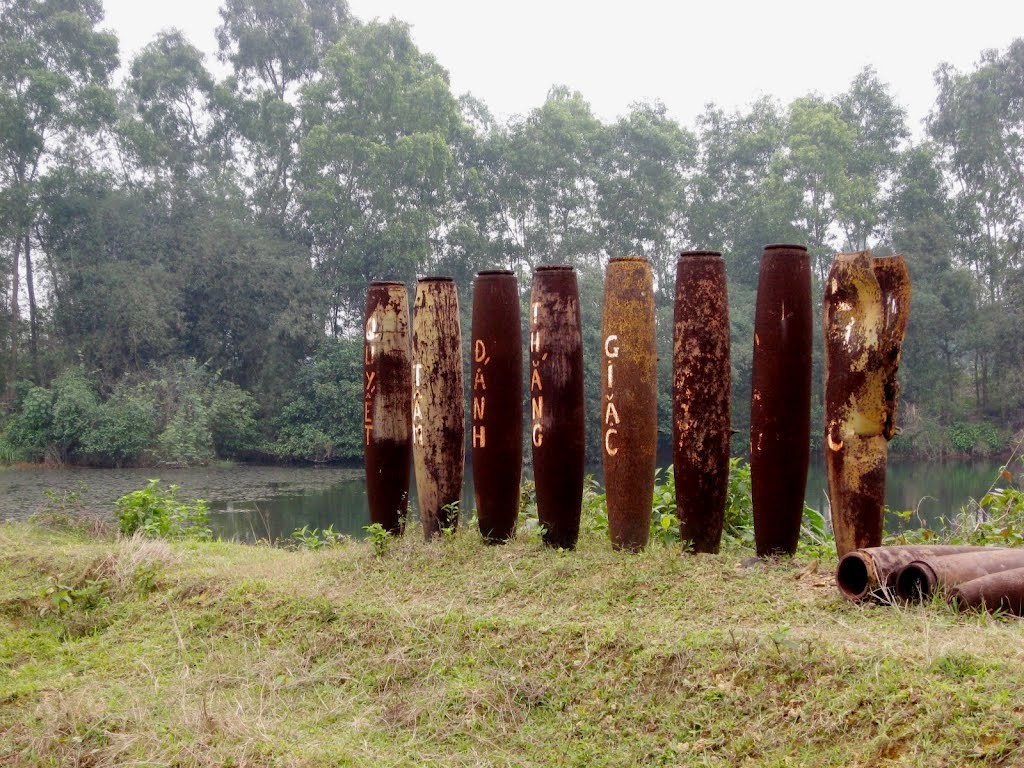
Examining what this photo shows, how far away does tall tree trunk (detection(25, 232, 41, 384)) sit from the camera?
2559 cm

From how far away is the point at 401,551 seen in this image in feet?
21.4

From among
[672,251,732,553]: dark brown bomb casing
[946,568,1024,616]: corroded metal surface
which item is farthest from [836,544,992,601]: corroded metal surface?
[672,251,732,553]: dark brown bomb casing

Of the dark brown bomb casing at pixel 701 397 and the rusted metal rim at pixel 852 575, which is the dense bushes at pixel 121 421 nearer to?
the dark brown bomb casing at pixel 701 397

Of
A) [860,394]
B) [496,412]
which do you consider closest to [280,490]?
[496,412]

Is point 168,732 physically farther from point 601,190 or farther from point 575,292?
point 601,190

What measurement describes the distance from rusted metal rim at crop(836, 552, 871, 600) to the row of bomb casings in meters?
0.69

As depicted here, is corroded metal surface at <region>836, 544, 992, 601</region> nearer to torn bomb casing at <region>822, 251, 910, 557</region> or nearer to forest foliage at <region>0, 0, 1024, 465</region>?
torn bomb casing at <region>822, 251, 910, 557</region>

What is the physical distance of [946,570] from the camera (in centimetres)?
461

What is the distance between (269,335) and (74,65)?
27.1 ft

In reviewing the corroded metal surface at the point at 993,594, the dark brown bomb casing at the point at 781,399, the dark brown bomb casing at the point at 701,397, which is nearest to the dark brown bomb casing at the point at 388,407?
the dark brown bomb casing at the point at 701,397

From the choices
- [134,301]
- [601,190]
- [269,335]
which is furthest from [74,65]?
[601,190]

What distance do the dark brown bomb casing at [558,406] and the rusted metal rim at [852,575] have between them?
187cm

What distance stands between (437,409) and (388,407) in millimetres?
451

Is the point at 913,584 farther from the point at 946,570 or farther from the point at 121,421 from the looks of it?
the point at 121,421
